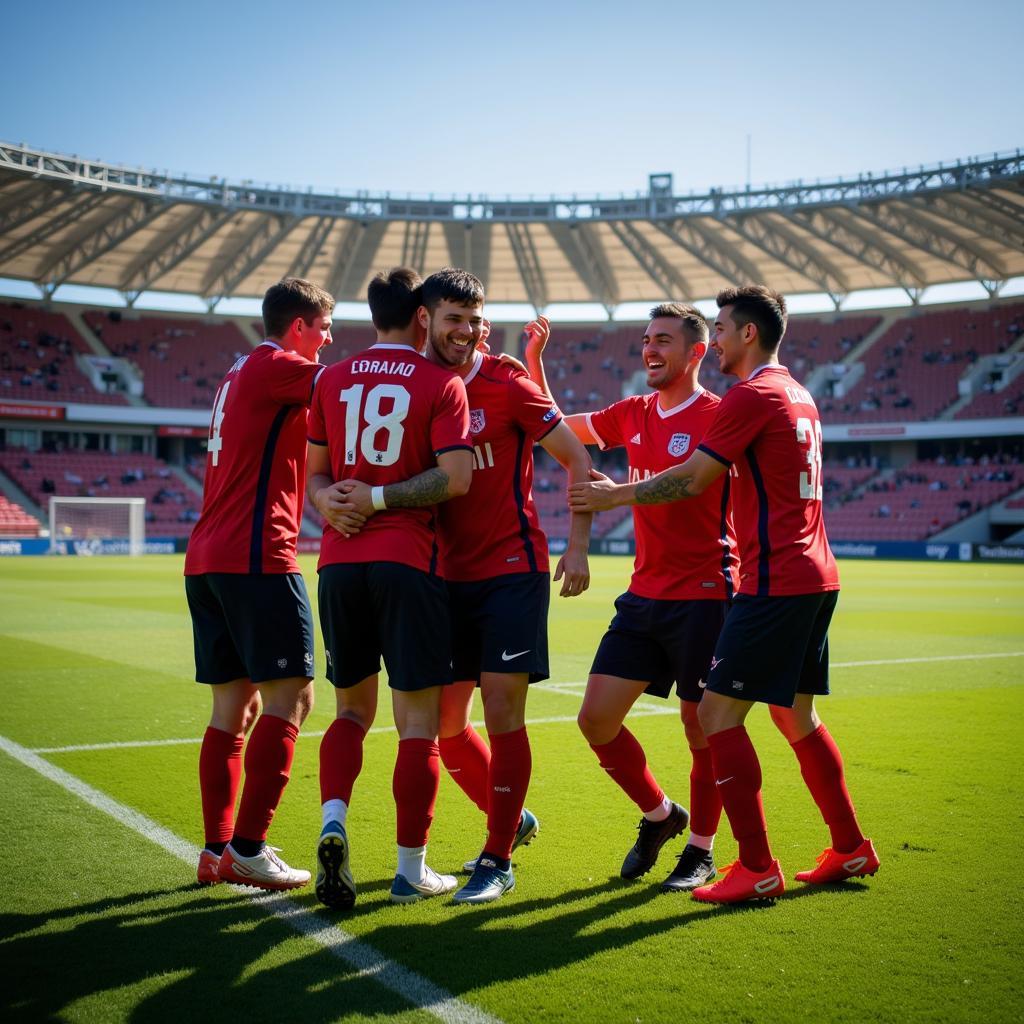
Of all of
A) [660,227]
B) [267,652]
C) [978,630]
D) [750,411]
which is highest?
[660,227]

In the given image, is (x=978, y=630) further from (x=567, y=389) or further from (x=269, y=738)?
(x=567, y=389)

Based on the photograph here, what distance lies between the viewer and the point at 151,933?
12.6 feet

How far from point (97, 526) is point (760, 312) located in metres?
42.3

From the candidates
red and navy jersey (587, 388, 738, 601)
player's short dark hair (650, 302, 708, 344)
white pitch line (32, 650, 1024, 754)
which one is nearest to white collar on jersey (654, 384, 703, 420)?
red and navy jersey (587, 388, 738, 601)

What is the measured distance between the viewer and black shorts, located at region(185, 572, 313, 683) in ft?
14.9

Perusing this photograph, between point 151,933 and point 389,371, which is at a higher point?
point 389,371

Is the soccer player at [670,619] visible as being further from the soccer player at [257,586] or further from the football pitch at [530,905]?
the soccer player at [257,586]

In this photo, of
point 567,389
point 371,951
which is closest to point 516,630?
point 371,951

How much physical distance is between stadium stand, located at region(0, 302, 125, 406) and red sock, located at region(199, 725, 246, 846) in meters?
47.6

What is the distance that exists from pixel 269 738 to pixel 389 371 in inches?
63.8

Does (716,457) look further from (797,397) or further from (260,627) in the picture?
(260,627)

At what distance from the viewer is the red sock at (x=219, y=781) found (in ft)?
15.2

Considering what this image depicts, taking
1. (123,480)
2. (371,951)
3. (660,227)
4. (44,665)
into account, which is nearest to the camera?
(371,951)

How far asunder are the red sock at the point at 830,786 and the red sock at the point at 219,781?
2469 millimetres
